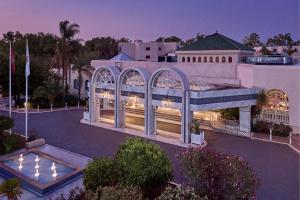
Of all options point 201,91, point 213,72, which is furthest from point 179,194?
point 213,72

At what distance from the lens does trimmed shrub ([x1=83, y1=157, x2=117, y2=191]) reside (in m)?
15.4

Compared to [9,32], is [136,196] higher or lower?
lower

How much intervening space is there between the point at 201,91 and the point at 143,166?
12.1 m

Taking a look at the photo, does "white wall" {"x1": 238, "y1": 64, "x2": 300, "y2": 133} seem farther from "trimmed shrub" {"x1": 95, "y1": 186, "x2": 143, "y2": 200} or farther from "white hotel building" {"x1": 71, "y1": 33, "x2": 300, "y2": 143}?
"trimmed shrub" {"x1": 95, "y1": 186, "x2": 143, "y2": 200}

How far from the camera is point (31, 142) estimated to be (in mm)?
26141

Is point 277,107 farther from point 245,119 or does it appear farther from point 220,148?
point 220,148

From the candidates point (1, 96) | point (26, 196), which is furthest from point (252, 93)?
point (1, 96)

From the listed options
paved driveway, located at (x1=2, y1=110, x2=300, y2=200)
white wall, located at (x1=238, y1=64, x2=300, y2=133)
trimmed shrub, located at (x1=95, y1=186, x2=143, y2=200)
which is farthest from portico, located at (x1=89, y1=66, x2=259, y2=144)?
trimmed shrub, located at (x1=95, y1=186, x2=143, y2=200)

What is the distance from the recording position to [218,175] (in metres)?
12.8

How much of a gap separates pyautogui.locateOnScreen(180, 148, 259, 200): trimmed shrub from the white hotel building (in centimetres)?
1317

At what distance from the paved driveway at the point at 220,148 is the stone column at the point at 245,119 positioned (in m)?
1.28

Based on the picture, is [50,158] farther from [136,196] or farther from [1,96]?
[1,96]

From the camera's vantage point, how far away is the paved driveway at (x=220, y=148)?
18.2m

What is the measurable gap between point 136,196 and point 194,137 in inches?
590
